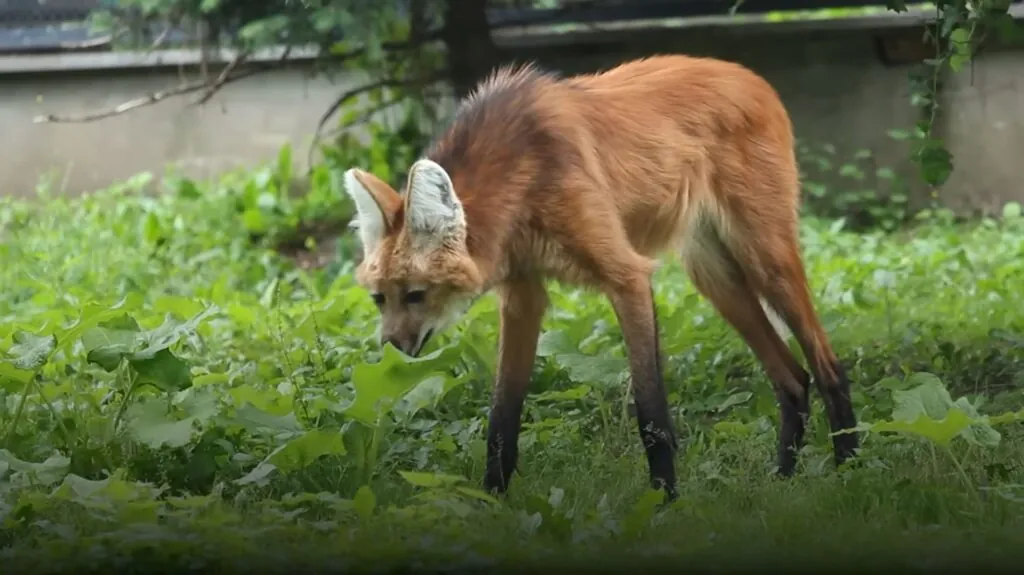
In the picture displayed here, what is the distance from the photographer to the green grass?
1996 millimetres

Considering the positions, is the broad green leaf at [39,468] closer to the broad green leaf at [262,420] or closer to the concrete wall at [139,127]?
the broad green leaf at [262,420]

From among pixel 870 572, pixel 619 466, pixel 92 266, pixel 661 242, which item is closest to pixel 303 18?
pixel 92 266

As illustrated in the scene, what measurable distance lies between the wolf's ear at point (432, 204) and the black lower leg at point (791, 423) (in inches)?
41.8

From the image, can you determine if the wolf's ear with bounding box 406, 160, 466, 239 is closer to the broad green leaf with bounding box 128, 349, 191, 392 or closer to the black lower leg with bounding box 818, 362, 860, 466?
the broad green leaf with bounding box 128, 349, 191, 392

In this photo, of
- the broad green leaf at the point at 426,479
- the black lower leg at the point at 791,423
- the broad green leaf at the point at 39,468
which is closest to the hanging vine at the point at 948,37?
the black lower leg at the point at 791,423

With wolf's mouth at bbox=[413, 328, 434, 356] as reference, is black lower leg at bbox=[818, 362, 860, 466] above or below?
below

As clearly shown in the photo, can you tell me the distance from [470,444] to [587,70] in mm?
4488

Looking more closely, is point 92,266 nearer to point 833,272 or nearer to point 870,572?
point 833,272

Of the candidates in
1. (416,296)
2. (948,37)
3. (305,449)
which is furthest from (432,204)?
(948,37)

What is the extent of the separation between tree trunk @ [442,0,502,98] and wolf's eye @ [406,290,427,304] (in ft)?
11.7

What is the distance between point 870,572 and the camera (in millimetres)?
1454

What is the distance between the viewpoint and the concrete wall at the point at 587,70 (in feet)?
24.4

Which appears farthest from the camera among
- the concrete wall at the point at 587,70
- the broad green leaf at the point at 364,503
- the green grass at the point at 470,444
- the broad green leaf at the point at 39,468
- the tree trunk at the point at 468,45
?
the concrete wall at the point at 587,70

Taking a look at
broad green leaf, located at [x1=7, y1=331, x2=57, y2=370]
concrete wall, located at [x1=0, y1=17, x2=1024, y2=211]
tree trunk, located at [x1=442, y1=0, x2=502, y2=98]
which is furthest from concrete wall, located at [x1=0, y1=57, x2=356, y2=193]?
broad green leaf, located at [x1=7, y1=331, x2=57, y2=370]
